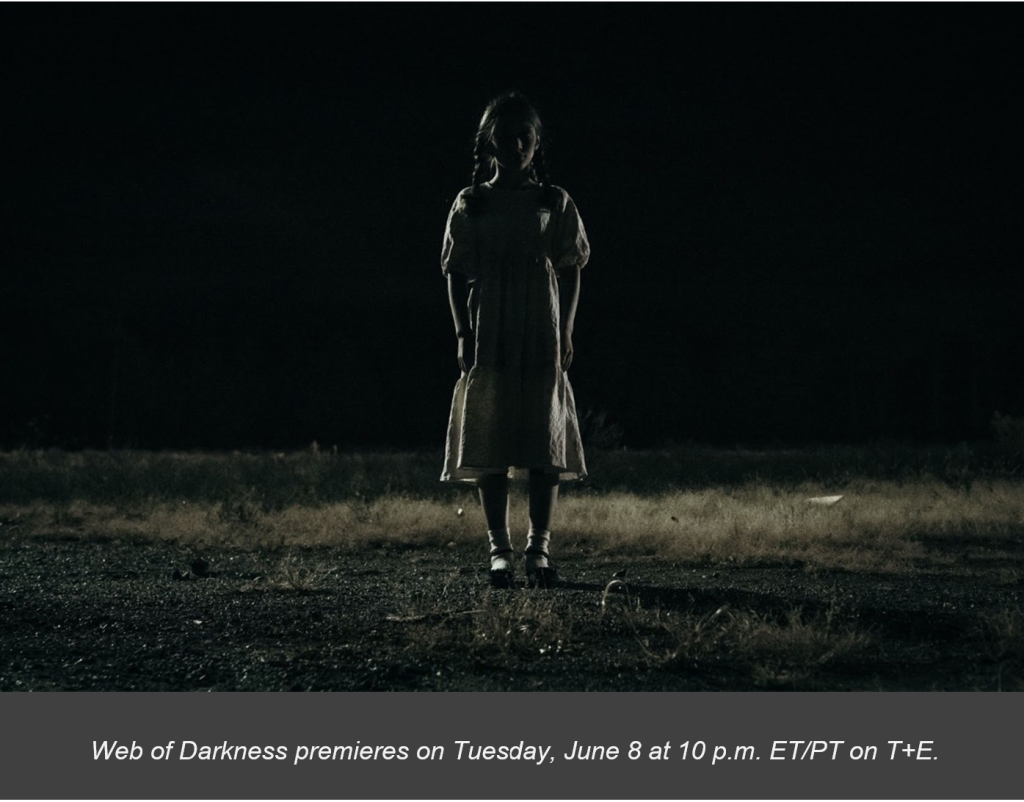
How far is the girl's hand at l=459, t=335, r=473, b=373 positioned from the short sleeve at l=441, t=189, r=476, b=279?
1.03 ft

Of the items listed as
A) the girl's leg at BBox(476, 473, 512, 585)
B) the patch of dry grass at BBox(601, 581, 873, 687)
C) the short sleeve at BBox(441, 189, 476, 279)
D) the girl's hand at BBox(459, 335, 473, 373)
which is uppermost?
the short sleeve at BBox(441, 189, 476, 279)

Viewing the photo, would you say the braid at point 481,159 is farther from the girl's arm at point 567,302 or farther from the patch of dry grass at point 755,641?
the patch of dry grass at point 755,641

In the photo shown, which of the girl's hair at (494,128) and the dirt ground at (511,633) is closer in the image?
the dirt ground at (511,633)

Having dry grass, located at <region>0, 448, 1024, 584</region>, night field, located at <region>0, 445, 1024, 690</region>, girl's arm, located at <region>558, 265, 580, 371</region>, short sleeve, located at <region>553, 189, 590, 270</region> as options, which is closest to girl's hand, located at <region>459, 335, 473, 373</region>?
girl's arm, located at <region>558, 265, 580, 371</region>

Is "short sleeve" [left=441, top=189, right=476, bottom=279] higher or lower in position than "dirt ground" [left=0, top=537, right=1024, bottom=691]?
higher

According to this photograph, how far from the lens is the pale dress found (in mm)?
4578

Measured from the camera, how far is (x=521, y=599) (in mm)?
3941

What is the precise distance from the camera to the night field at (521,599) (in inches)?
113

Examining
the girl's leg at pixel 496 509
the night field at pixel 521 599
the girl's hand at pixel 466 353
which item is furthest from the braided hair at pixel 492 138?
the night field at pixel 521 599

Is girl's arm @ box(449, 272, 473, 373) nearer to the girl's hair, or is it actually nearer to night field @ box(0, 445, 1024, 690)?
the girl's hair

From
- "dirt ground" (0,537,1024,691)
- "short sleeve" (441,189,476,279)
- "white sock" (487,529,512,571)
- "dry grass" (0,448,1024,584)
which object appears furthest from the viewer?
"dry grass" (0,448,1024,584)

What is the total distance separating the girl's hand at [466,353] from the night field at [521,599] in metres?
1.07

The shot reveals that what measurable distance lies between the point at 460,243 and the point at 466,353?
541mm

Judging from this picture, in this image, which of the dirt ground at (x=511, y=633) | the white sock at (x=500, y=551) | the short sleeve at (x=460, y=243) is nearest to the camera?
the dirt ground at (x=511, y=633)
